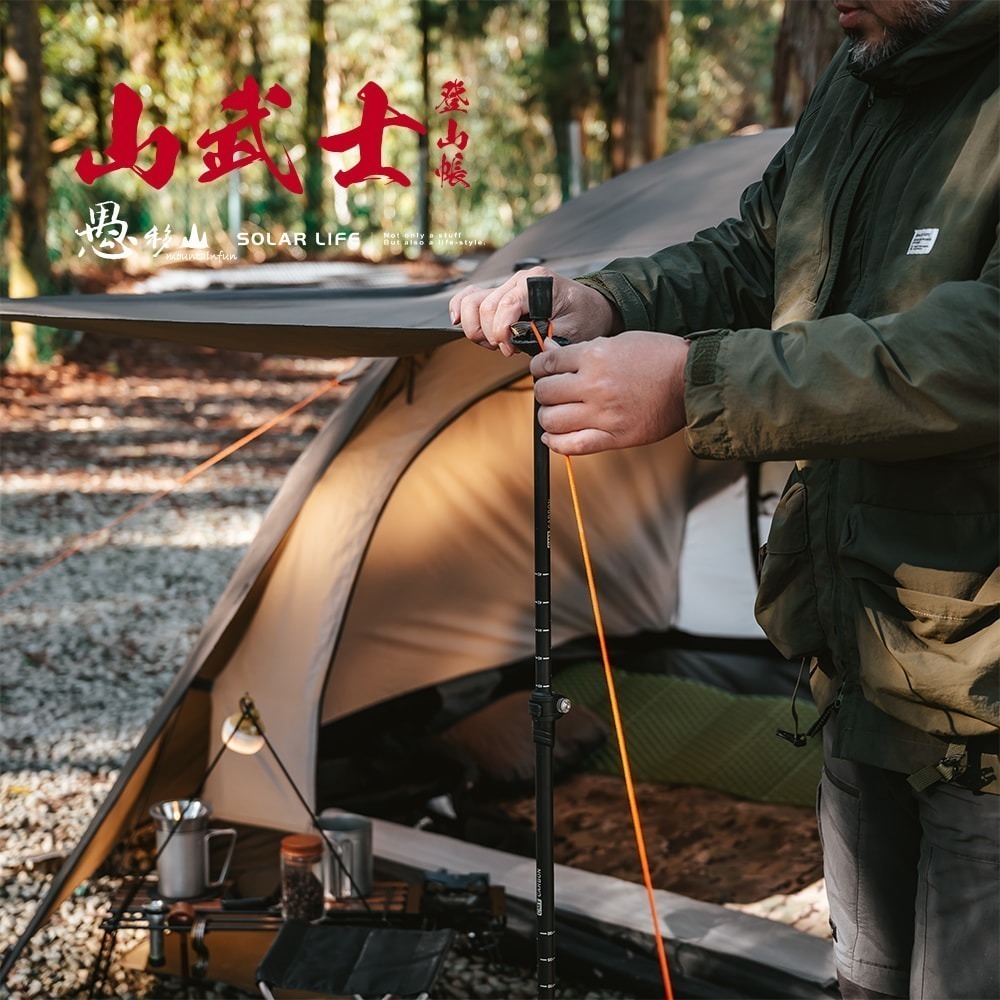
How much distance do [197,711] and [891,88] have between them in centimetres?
258

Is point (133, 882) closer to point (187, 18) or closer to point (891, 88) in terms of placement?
point (891, 88)

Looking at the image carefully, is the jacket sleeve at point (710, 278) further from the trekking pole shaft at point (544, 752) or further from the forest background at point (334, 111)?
the forest background at point (334, 111)

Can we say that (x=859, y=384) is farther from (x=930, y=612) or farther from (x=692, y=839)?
(x=692, y=839)

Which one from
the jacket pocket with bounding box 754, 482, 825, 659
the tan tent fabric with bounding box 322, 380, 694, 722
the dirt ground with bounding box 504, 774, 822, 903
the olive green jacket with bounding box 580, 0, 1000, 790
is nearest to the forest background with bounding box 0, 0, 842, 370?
the tan tent fabric with bounding box 322, 380, 694, 722

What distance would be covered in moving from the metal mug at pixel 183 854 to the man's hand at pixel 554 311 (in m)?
1.79

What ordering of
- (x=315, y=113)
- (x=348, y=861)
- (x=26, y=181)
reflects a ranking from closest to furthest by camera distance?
(x=348, y=861), (x=26, y=181), (x=315, y=113)

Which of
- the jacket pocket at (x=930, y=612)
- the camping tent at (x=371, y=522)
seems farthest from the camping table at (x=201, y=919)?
the jacket pocket at (x=930, y=612)

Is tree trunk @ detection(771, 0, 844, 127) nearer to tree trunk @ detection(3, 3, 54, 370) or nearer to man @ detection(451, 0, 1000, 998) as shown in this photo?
man @ detection(451, 0, 1000, 998)

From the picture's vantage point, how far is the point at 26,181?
1053cm

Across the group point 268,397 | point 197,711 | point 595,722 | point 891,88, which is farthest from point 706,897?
point 268,397

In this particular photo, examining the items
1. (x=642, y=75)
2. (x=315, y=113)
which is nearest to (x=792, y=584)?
(x=642, y=75)

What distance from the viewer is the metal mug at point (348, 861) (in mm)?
3082

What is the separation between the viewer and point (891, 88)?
1.52 meters

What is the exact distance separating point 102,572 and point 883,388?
19.3 feet
